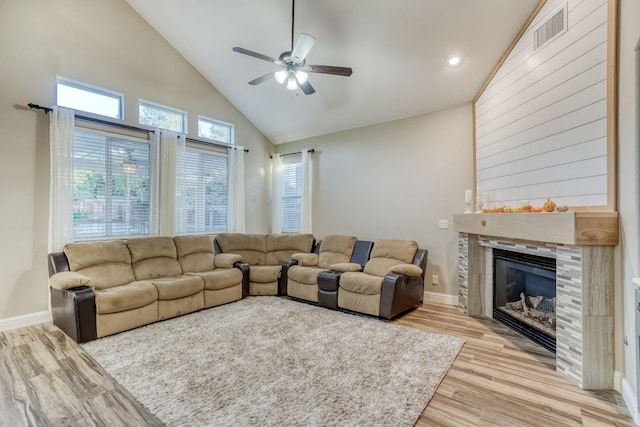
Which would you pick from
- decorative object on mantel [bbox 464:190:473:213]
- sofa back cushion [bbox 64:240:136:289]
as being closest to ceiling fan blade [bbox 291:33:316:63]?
decorative object on mantel [bbox 464:190:473:213]

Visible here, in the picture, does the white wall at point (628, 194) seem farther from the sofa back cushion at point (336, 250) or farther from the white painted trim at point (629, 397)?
the sofa back cushion at point (336, 250)

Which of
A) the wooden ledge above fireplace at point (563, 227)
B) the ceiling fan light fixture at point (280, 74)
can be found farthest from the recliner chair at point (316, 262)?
the ceiling fan light fixture at point (280, 74)

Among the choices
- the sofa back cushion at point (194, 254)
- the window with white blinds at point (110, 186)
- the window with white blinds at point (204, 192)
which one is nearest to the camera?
the window with white blinds at point (110, 186)

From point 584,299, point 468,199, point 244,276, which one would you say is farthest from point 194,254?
point 584,299

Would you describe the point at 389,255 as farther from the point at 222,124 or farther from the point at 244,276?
the point at 222,124

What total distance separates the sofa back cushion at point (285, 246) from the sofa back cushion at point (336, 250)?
0.38 meters

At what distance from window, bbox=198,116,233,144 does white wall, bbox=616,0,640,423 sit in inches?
208

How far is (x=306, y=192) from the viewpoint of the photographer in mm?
5711

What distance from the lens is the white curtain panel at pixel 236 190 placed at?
217 inches

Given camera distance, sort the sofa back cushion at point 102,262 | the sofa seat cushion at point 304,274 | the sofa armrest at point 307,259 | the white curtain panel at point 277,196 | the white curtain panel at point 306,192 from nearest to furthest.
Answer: the sofa back cushion at point 102,262, the sofa seat cushion at point 304,274, the sofa armrest at point 307,259, the white curtain panel at point 306,192, the white curtain panel at point 277,196

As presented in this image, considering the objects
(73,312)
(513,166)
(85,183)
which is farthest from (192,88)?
(513,166)

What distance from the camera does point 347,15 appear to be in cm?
332

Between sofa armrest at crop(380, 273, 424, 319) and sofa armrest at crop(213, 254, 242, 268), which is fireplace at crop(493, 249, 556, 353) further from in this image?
sofa armrest at crop(213, 254, 242, 268)

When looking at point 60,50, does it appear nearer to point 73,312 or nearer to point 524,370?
point 73,312
